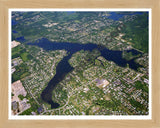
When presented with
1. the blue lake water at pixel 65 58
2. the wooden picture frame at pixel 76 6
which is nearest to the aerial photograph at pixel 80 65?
the blue lake water at pixel 65 58

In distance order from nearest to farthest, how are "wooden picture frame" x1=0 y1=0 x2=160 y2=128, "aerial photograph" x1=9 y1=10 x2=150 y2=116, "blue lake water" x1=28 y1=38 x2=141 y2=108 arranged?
1. "wooden picture frame" x1=0 y1=0 x2=160 y2=128
2. "aerial photograph" x1=9 y1=10 x2=150 y2=116
3. "blue lake water" x1=28 y1=38 x2=141 y2=108

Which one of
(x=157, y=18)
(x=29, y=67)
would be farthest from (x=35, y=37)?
(x=157, y=18)

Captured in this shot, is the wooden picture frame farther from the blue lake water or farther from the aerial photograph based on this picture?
the blue lake water

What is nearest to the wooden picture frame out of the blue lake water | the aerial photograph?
the aerial photograph

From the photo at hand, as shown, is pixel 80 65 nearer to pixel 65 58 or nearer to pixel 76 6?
pixel 65 58

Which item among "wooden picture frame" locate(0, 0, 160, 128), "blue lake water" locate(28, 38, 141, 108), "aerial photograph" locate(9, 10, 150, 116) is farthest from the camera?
"blue lake water" locate(28, 38, 141, 108)

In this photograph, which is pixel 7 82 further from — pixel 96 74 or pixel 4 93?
pixel 96 74
